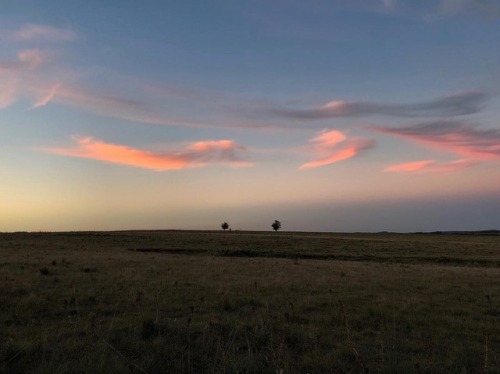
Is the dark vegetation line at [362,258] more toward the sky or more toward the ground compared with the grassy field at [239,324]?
more toward the ground

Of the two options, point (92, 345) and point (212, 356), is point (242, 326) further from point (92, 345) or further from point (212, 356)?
point (92, 345)

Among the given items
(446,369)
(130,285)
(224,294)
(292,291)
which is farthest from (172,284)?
(446,369)

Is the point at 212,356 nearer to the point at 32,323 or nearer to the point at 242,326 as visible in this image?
the point at 242,326

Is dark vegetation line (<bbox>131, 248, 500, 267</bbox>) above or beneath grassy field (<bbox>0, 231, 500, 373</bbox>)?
beneath

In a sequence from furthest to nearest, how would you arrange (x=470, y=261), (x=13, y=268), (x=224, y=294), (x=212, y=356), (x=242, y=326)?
(x=470, y=261)
(x=13, y=268)
(x=224, y=294)
(x=242, y=326)
(x=212, y=356)

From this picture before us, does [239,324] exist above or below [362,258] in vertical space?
above

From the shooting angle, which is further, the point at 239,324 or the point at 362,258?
the point at 362,258

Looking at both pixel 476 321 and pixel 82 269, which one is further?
pixel 82 269

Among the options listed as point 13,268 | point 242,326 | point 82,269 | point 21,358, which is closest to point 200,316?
point 242,326

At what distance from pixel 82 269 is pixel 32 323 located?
12.5m

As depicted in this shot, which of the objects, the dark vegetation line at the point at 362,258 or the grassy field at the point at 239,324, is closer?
the grassy field at the point at 239,324

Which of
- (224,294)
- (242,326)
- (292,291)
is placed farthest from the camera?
(292,291)

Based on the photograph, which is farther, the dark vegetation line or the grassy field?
the dark vegetation line

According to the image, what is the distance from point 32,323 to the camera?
10641 millimetres
